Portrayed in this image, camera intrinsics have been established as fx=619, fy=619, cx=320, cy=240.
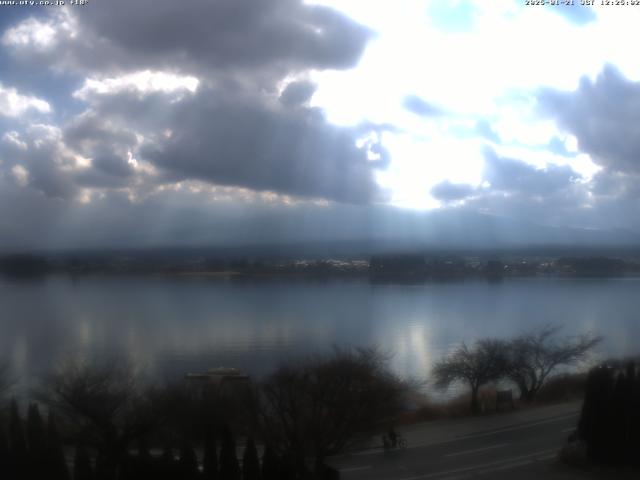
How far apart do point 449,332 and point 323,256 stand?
13.6 metres

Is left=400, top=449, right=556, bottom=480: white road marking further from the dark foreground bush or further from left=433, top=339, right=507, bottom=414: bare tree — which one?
left=433, top=339, right=507, bottom=414: bare tree

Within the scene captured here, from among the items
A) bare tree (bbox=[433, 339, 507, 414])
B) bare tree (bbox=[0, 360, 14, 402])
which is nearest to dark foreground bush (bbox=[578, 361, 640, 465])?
bare tree (bbox=[433, 339, 507, 414])

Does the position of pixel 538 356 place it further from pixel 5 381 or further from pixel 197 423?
pixel 5 381

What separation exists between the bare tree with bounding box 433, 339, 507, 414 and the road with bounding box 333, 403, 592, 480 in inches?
71.2

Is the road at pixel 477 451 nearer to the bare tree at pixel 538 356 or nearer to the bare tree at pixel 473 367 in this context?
the bare tree at pixel 473 367

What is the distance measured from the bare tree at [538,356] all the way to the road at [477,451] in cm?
194

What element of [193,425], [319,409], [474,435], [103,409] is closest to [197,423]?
[193,425]

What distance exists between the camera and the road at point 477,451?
6.35 metres

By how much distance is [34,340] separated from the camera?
1169 cm

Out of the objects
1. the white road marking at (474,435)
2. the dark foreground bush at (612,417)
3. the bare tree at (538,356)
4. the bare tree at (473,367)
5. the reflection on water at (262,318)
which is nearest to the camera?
the dark foreground bush at (612,417)

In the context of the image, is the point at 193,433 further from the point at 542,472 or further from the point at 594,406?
the point at 594,406

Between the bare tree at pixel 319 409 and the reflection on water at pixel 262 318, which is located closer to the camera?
the bare tree at pixel 319 409

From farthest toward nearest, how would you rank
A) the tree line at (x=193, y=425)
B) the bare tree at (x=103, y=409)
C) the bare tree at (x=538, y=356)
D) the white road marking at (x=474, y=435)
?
the bare tree at (x=538, y=356), the white road marking at (x=474, y=435), the bare tree at (x=103, y=409), the tree line at (x=193, y=425)

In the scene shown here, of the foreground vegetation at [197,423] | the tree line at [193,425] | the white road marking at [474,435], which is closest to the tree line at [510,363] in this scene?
the white road marking at [474,435]
